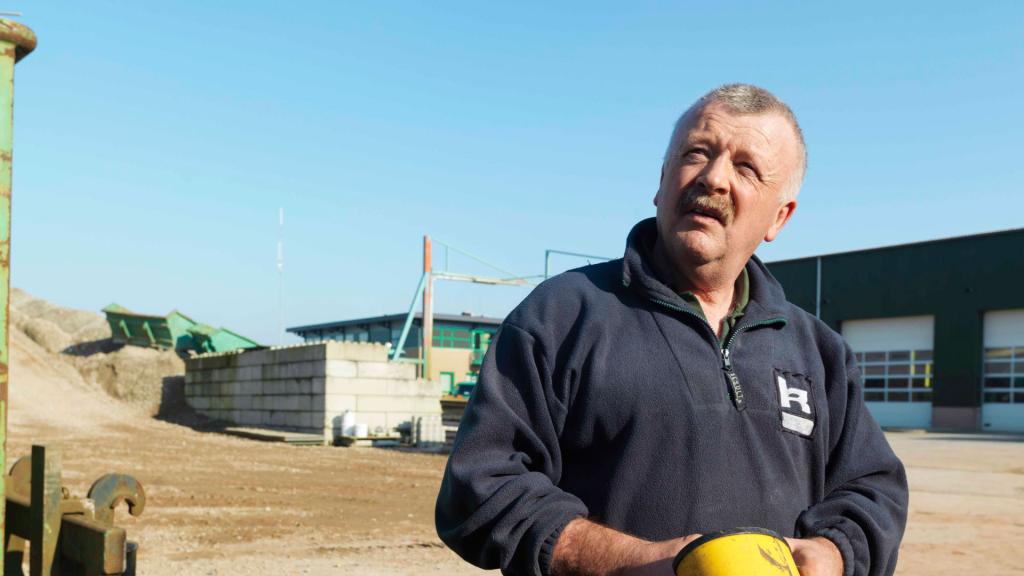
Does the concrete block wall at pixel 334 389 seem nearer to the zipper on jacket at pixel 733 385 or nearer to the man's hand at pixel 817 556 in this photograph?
the zipper on jacket at pixel 733 385

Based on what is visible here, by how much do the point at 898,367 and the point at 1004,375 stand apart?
3.86 metres

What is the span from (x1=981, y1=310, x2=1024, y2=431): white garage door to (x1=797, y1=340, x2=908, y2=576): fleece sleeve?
101ft

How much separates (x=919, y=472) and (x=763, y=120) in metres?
13.4

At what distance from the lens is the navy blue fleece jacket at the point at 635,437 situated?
1.56 m

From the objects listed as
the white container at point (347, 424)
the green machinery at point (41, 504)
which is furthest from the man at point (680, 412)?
the white container at point (347, 424)

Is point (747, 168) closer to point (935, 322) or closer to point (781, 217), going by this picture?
point (781, 217)

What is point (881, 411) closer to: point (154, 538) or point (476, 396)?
point (154, 538)

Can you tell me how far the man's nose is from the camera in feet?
5.76

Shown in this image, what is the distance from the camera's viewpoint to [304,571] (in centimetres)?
615

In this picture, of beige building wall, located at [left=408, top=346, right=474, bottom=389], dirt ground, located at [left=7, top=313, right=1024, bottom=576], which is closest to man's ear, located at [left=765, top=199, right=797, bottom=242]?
dirt ground, located at [left=7, top=313, right=1024, bottom=576]

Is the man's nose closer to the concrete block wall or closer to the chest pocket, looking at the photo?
the chest pocket

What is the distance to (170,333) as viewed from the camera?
27656mm

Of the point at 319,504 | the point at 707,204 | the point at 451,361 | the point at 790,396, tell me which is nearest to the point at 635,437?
the point at 790,396

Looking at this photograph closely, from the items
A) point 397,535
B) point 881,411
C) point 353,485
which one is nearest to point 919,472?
point 353,485
